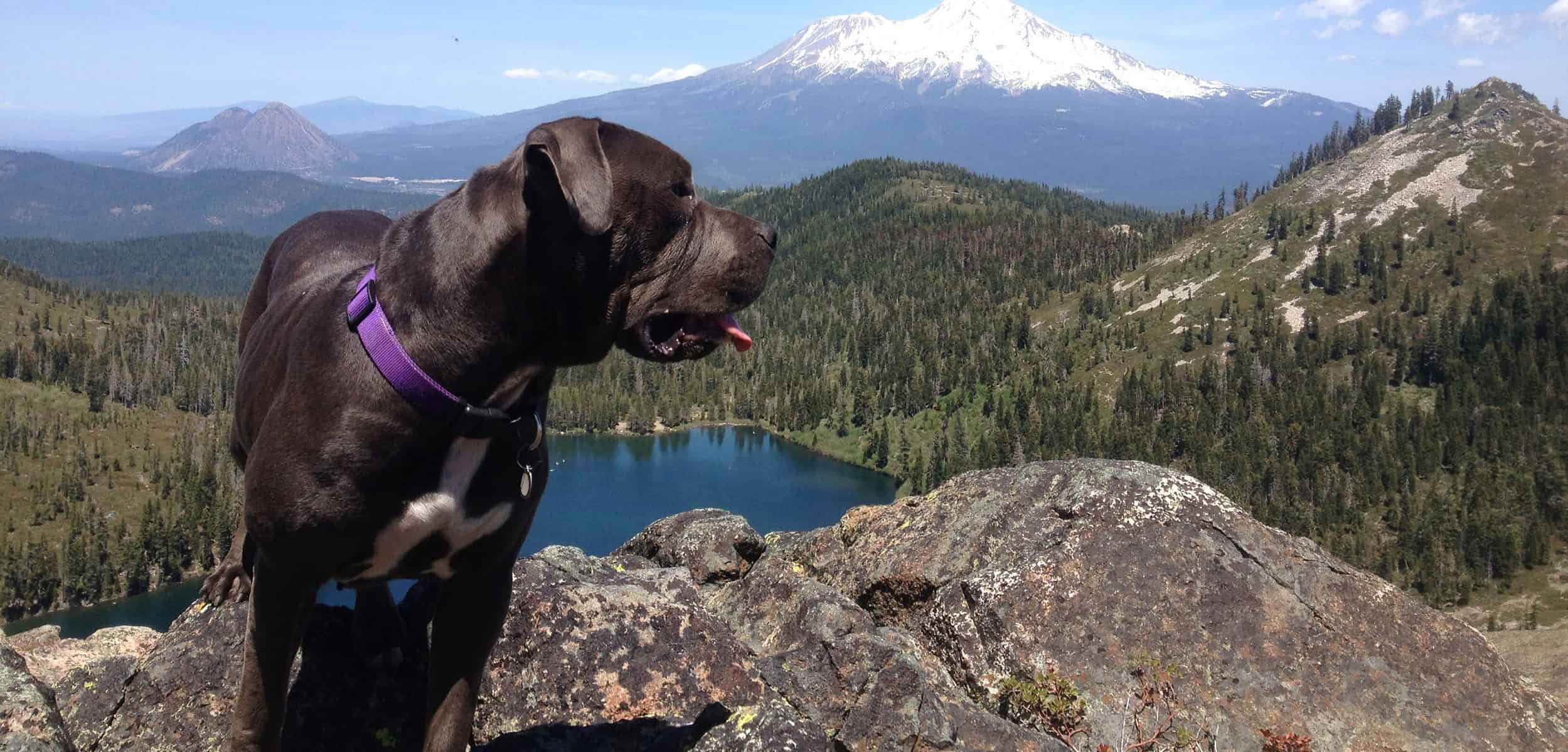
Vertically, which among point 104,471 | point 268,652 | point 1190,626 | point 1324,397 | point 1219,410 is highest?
point 268,652

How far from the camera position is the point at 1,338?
196 meters

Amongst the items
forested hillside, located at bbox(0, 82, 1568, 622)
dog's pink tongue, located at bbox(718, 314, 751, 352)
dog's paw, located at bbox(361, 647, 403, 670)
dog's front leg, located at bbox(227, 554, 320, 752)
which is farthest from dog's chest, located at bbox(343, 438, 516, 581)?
forested hillside, located at bbox(0, 82, 1568, 622)

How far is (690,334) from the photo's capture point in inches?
181

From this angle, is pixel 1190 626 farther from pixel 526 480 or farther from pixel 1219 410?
pixel 1219 410

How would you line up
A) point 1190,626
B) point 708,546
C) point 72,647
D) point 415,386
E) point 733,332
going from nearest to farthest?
point 415,386, point 733,332, point 1190,626, point 72,647, point 708,546

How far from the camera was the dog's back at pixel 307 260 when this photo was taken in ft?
21.7

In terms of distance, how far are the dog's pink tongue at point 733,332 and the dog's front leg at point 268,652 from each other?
2.42 metres

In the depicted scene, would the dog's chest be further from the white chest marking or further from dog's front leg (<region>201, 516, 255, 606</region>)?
dog's front leg (<region>201, 516, 255, 606</region>)

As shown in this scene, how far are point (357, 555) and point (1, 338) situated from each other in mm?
247824

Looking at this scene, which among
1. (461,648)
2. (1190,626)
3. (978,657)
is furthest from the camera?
(978,657)

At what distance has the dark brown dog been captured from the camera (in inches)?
167

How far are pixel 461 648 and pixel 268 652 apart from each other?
38.1 inches

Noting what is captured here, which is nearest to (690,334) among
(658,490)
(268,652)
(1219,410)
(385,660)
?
(268,652)

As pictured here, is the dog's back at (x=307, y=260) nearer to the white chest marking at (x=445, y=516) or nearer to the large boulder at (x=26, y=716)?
the large boulder at (x=26, y=716)
